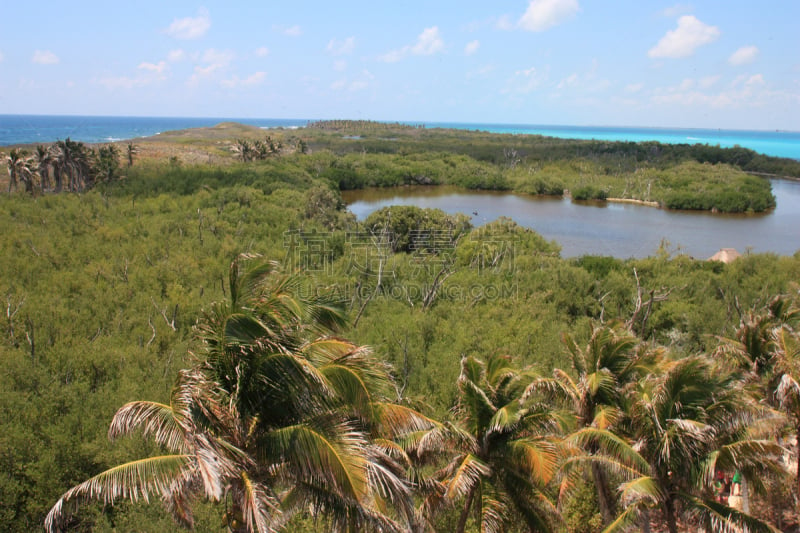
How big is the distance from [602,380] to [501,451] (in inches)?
96.4

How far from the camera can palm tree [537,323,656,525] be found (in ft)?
28.5

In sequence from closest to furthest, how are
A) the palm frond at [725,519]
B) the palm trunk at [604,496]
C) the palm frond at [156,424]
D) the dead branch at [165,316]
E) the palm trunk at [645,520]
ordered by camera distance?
1. the palm frond at [156,424]
2. the palm frond at [725,519]
3. the palm trunk at [645,520]
4. the palm trunk at [604,496]
5. the dead branch at [165,316]

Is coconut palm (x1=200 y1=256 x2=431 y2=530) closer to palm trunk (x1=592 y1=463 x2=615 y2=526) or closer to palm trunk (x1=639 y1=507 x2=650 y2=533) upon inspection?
palm trunk (x1=639 y1=507 x2=650 y2=533)

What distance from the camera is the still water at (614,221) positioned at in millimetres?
50250

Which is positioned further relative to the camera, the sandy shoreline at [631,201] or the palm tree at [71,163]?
the sandy shoreline at [631,201]

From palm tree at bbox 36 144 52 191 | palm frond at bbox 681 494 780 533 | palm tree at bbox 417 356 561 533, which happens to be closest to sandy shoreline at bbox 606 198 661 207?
palm tree at bbox 36 144 52 191

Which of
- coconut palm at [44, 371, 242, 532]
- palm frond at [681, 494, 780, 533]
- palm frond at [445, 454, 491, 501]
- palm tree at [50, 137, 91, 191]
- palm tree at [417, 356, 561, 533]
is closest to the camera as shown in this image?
coconut palm at [44, 371, 242, 532]

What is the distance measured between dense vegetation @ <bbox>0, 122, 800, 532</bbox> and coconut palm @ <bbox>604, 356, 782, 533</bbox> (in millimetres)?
34

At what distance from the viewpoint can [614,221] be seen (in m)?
62.7

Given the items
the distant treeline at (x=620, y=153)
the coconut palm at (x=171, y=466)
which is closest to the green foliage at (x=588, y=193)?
the distant treeline at (x=620, y=153)

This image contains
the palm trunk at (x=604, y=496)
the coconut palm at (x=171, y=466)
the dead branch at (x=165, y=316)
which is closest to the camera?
the coconut palm at (x=171, y=466)

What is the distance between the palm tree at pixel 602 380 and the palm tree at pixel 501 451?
0.91 meters

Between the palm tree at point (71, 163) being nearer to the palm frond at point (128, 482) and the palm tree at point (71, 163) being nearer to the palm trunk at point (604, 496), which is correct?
the palm frond at point (128, 482)

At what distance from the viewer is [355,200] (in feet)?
245
